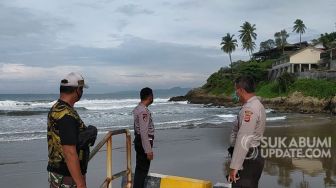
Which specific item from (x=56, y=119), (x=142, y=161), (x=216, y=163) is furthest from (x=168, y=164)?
(x=56, y=119)

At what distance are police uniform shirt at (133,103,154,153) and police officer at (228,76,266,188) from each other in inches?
55.9

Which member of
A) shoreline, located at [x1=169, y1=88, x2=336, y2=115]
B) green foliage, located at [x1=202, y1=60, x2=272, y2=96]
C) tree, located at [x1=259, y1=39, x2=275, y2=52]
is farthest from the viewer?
tree, located at [x1=259, y1=39, x2=275, y2=52]

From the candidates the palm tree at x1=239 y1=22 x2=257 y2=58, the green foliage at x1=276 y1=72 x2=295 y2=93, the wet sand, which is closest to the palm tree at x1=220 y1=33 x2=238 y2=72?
the palm tree at x1=239 y1=22 x2=257 y2=58

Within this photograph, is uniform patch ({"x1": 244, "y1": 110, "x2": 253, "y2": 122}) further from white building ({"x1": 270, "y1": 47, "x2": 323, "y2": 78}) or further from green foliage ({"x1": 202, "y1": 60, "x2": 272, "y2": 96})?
green foliage ({"x1": 202, "y1": 60, "x2": 272, "y2": 96})

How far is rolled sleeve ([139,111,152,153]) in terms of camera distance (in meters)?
5.39

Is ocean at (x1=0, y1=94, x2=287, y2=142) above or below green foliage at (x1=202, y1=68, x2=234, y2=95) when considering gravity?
below

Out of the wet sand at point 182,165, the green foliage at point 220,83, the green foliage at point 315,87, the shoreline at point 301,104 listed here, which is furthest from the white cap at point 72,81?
the green foliage at point 220,83

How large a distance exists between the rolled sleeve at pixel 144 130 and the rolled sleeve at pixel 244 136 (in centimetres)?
159

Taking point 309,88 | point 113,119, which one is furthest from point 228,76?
point 113,119

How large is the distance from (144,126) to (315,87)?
40126 mm

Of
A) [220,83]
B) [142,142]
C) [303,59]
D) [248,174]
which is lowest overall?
[248,174]

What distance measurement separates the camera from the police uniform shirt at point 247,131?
403 cm

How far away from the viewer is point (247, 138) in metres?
4.04

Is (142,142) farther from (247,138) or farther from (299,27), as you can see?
(299,27)
